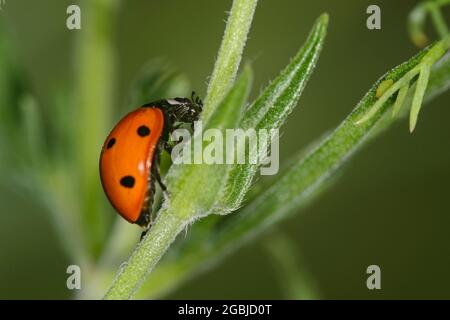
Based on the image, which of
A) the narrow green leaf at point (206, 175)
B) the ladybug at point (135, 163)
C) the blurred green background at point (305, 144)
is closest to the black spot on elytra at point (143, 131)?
the ladybug at point (135, 163)

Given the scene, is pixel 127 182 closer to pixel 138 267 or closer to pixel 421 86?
pixel 138 267

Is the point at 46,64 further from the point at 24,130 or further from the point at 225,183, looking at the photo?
the point at 225,183

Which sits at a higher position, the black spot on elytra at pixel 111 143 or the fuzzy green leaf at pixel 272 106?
the black spot on elytra at pixel 111 143

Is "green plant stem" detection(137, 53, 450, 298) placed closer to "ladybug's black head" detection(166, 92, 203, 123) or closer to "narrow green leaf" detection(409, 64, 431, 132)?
"narrow green leaf" detection(409, 64, 431, 132)

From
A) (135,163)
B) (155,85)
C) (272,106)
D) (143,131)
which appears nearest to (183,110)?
(143,131)

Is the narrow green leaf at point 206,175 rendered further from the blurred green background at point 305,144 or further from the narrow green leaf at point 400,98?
the blurred green background at point 305,144

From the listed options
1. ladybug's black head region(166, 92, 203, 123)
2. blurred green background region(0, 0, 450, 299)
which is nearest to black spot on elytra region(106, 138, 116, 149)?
ladybug's black head region(166, 92, 203, 123)
